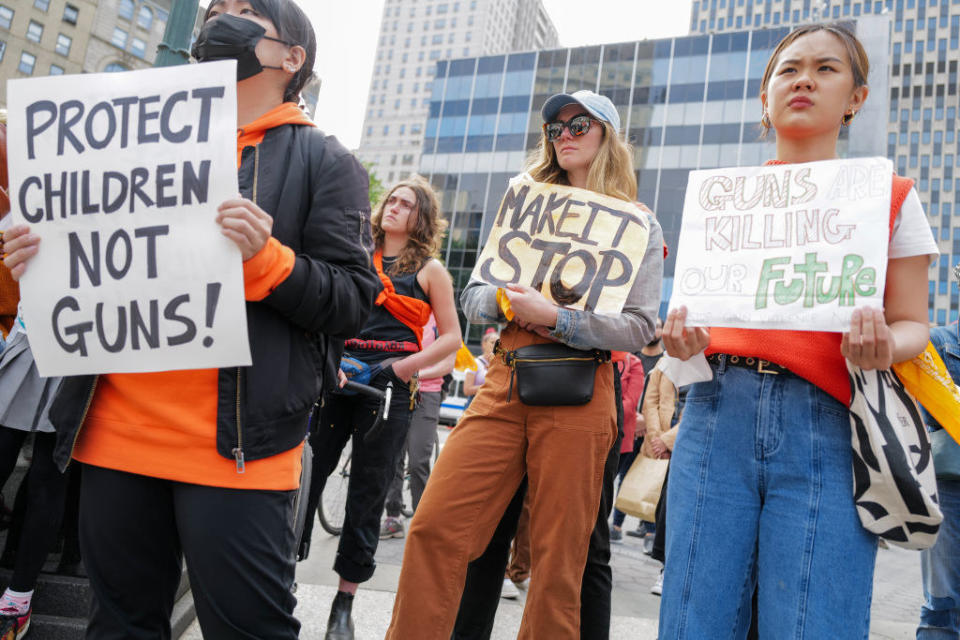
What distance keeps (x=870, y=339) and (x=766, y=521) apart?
1.62ft

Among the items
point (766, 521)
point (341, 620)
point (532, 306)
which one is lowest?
point (341, 620)

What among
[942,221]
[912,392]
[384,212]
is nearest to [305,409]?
[912,392]

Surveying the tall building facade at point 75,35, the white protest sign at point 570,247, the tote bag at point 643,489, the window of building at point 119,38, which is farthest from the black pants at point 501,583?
the window of building at point 119,38

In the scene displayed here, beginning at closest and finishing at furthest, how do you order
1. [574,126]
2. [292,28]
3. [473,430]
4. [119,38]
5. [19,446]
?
[292,28], [473,430], [574,126], [19,446], [119,38]

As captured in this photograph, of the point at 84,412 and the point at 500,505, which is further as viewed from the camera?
the point at 500,505

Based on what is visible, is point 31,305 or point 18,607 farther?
point 18,607

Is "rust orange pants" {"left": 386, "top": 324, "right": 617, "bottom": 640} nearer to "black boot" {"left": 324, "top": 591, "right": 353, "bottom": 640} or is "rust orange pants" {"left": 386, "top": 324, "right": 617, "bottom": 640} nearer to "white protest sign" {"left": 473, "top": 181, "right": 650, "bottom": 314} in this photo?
"white protest sign" {"left": 473, "top": 181, "right": 650, "bottom": 314}

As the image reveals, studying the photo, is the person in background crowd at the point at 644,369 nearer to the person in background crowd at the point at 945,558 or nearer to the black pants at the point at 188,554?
the person in background crowd at the point at 945,558

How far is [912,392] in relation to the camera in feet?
5.19

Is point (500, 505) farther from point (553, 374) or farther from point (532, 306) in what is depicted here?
point (532, 306)

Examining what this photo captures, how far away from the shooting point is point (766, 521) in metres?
1.56

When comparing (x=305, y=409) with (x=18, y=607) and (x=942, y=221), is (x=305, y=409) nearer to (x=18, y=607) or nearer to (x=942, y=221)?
(x=18, y=607)

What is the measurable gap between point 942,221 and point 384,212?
110631 mm

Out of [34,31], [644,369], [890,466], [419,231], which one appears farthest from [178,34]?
[34,31]
